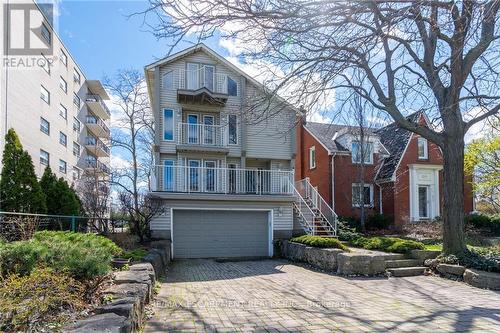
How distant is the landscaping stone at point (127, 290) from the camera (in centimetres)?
500

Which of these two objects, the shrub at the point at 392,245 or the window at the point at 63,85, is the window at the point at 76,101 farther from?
the shrub at the point at 392,245

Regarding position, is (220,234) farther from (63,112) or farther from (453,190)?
(63,112)

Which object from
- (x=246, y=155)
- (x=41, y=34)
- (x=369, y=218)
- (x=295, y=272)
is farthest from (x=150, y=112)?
(x=295, y=272)

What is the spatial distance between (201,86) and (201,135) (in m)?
2.34

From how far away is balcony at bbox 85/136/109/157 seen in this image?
36.8 m

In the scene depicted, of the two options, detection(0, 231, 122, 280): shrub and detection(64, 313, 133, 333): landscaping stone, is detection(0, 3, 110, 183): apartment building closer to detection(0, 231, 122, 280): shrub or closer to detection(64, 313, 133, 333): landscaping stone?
detection(0, 231, 122, 280): shrub

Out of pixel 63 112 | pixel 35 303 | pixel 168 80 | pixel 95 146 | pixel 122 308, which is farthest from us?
pixel 95 146

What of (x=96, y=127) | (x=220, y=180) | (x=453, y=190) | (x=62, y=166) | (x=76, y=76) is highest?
(x=76, y=76)

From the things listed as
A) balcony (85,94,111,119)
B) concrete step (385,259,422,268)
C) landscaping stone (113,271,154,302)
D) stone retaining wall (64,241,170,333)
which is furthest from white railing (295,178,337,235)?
balcony (85,94,111,119)

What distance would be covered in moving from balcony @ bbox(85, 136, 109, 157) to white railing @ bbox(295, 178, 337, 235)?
25535 mm

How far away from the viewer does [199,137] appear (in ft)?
56.6

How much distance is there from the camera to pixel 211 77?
59.2 feet

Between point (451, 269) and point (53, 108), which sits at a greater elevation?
point (53, 108)

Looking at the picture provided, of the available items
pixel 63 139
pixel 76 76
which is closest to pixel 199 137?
pixel 63 139
